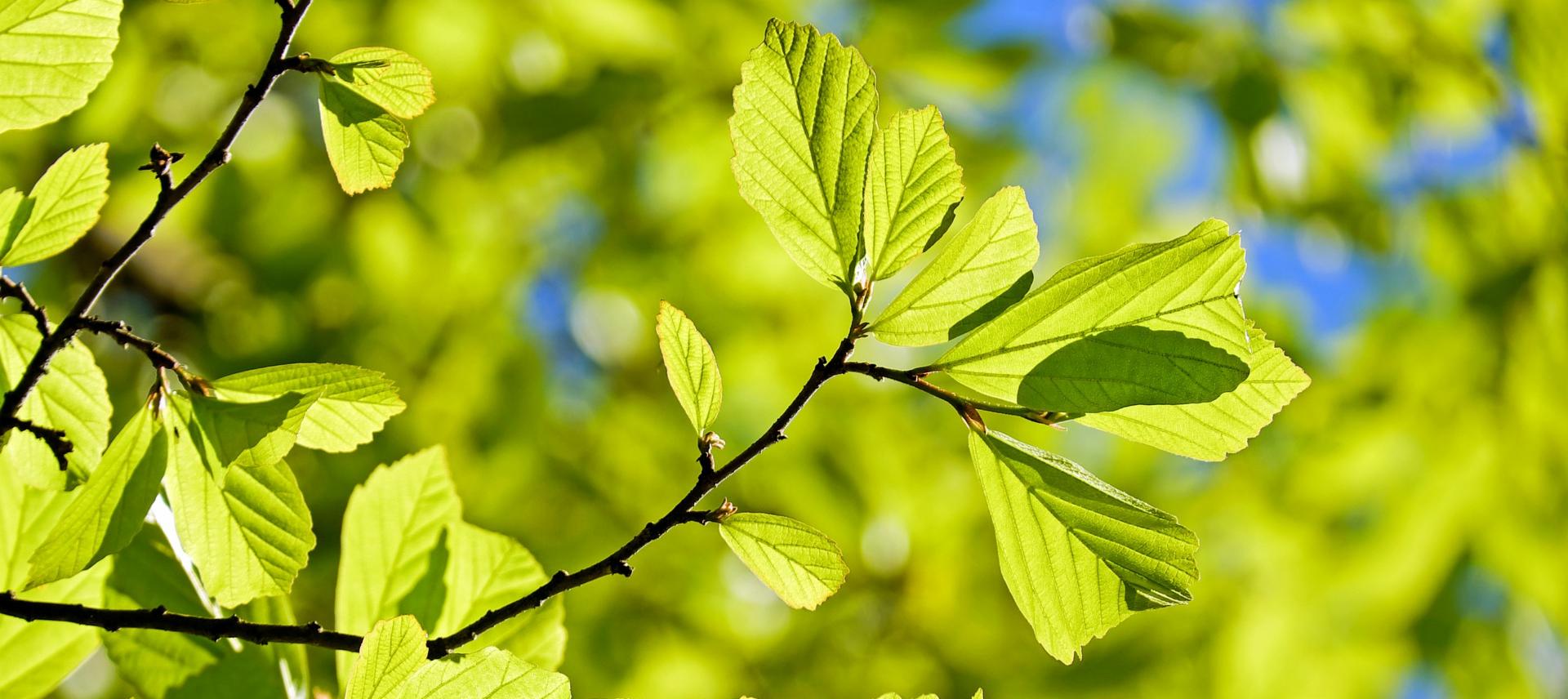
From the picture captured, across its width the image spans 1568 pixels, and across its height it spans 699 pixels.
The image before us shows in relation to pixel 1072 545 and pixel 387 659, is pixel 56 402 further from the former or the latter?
pixel 1072 545

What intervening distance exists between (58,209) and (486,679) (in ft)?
0.90

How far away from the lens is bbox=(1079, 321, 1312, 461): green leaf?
17.7 inches

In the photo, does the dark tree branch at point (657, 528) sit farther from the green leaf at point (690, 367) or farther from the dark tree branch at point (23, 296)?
the dark tree branch at point (23, 296)

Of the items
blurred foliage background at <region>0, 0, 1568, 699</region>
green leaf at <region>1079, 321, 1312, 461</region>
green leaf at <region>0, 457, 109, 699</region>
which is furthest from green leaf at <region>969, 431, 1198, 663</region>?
blurred foliage background at <region>0, 0, 1568, 699</region>

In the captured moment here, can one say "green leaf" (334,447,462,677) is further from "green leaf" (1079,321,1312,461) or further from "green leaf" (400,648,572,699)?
"green leaf" (1079,321,1312,461)

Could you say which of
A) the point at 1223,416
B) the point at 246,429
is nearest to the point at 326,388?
the point at 246,429

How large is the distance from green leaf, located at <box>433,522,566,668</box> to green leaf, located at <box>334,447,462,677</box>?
2cm

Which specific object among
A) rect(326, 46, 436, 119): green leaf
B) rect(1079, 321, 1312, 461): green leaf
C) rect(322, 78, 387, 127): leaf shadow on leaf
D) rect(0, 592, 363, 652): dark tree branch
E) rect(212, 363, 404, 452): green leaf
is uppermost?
rect(326, 46, 436, 119): green leaf

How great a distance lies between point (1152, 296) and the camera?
433 millimetres

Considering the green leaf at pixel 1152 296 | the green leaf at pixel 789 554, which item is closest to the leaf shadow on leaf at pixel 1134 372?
the green leaf at pixel 1152 296

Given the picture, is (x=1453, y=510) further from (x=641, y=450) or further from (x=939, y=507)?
(x=641, y=450)

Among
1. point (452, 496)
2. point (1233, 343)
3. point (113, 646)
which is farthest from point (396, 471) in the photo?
point (1233, 343)

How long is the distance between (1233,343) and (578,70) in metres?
1.63

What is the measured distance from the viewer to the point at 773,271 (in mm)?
1979
